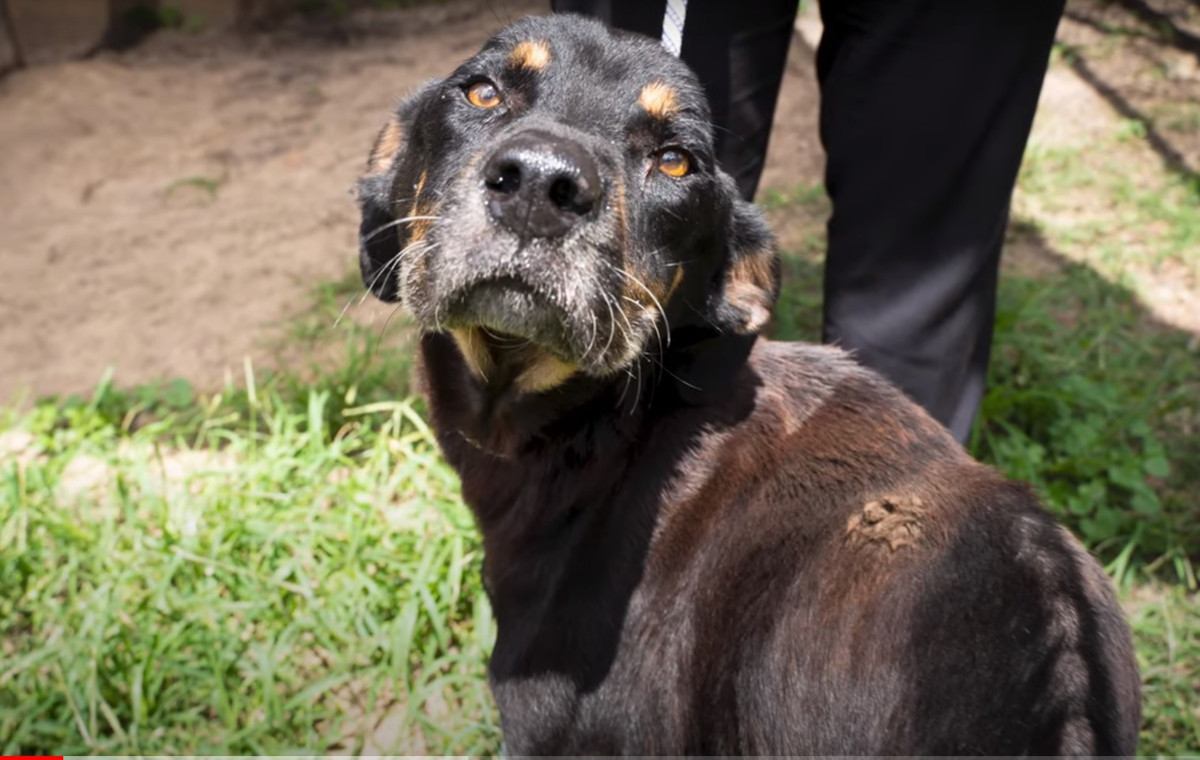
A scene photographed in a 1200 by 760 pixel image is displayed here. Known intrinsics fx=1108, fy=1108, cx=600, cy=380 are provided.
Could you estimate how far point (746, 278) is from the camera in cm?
280

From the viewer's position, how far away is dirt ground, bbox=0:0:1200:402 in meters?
4.87

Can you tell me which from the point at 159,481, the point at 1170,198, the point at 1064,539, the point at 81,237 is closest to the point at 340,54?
the point at 81,237

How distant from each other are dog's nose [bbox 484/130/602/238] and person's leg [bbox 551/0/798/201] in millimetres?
1015

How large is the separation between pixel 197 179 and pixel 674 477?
434 cm

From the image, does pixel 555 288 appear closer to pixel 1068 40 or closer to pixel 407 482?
pixel 407 482

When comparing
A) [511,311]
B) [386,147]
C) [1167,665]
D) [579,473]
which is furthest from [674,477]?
[1167,665]

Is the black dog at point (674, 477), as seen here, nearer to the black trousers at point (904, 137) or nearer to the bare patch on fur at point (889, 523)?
the bare patch on fur at point (889, 523)

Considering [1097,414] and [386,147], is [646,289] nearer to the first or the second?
[386,147]

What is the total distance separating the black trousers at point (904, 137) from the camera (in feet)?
9.83

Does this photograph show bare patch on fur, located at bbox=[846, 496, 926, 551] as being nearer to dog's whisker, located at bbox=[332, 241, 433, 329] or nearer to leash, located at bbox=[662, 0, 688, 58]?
dog's whisker, located at bbox=[332, 241, 433, 329]

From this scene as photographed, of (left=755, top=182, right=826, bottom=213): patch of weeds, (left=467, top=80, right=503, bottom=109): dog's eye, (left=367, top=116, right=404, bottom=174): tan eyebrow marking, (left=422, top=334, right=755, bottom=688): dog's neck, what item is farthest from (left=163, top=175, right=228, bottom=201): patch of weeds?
(left=467, top=80, right=503, bottom=109): dog's eye

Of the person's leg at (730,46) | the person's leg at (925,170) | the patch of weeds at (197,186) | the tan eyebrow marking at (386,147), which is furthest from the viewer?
the patch of weeds at (197,186)

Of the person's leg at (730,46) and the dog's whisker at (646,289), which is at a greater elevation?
the person's leg at (730,46)

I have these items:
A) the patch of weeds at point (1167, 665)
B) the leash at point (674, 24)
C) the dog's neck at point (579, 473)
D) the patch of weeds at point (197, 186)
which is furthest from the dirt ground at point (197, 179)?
the patch of weeds at point (1167, 665)
